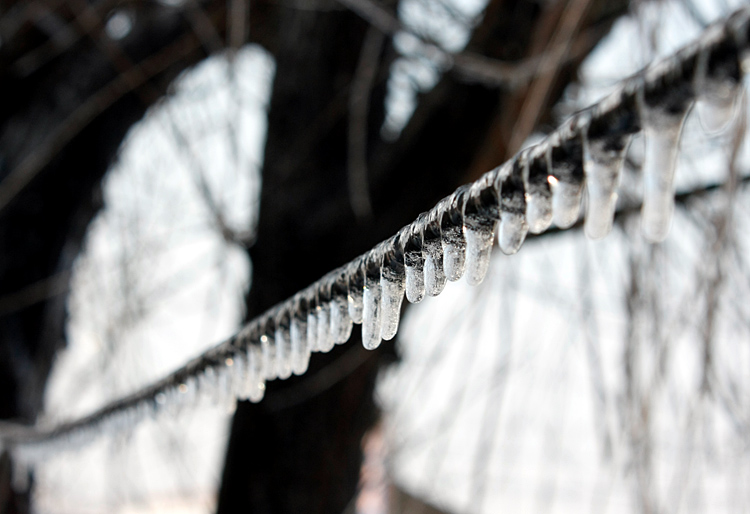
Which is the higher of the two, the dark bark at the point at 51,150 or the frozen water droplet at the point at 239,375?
the dark bark at the point at 51,150

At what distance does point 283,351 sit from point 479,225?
0.48ft

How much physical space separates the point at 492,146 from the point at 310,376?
1.37ft

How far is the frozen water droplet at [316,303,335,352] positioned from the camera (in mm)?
251

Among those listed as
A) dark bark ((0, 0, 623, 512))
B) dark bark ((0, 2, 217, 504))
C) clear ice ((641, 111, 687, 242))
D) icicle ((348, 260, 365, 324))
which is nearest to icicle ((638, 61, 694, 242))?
clear ice ((641, 111, 687, 242))

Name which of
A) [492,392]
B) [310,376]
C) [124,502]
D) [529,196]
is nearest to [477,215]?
[529,196]

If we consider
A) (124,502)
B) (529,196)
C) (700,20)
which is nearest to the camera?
(529,196)

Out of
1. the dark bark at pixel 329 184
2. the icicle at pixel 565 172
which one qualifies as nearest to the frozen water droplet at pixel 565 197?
the icicle at pixel 565 172

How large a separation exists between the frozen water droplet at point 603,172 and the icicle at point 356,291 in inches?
3.4

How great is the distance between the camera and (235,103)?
78cm

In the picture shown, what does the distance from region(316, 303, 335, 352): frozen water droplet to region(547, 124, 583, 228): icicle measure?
121mm

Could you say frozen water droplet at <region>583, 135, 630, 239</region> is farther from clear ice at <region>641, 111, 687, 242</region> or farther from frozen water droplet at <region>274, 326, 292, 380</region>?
frozen water droplet at <region>274, 326, 292, 380</region>

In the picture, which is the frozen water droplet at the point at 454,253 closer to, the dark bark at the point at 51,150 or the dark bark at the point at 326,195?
the dark bark at the point at 326,195

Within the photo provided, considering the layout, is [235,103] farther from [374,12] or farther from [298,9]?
[298,9]

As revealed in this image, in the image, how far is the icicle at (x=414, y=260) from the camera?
0.18 m
